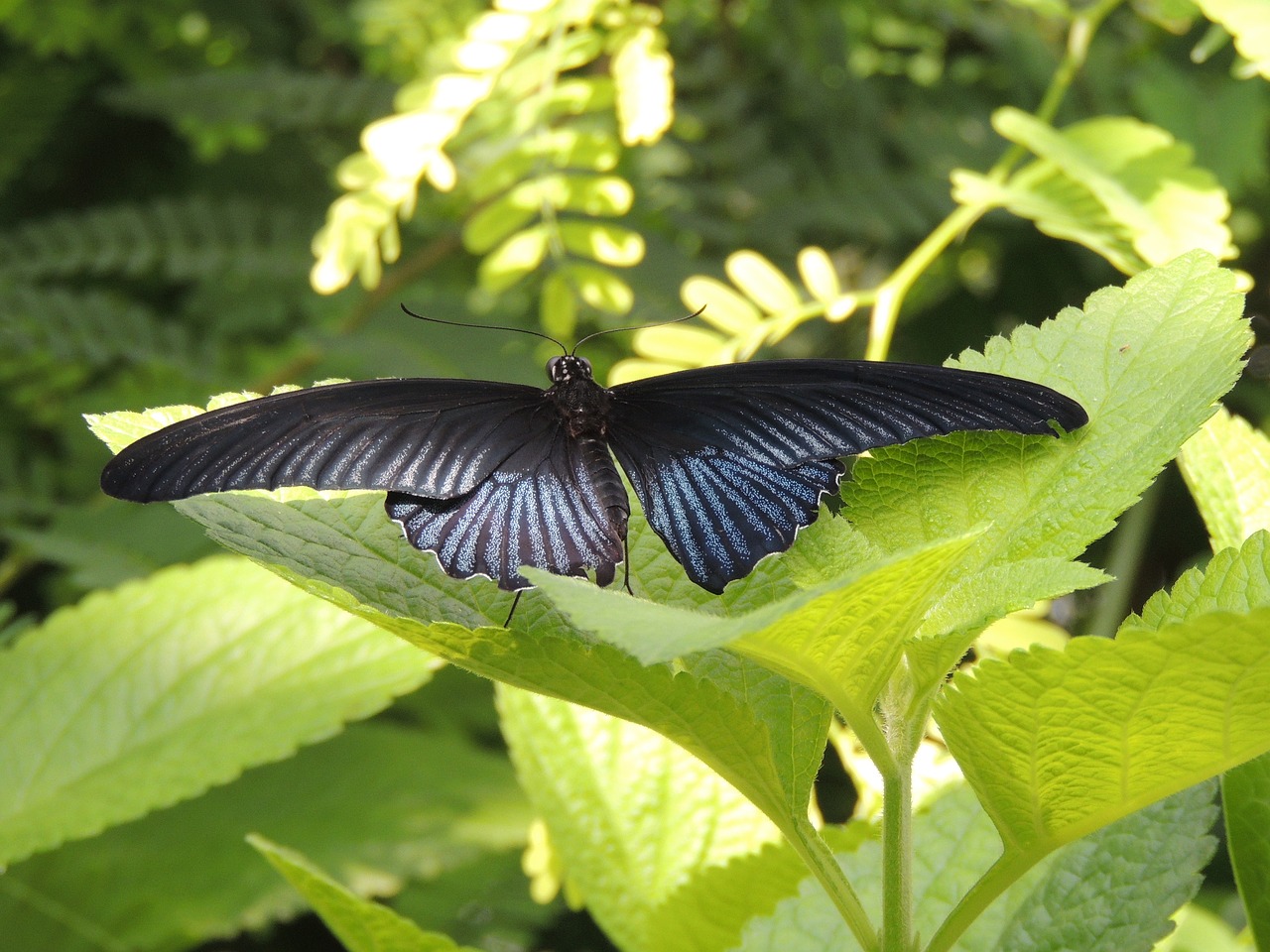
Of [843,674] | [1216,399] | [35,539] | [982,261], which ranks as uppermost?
[982,261]

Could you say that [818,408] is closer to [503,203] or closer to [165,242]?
[503,203]

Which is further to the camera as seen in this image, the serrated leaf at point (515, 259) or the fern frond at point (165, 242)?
the fern frond at point (165, 242)

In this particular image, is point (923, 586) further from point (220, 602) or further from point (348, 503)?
point (220, 602)

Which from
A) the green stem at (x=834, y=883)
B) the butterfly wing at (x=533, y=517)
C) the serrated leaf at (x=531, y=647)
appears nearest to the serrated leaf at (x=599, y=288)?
the butterfly wing at (x=533, y=517)

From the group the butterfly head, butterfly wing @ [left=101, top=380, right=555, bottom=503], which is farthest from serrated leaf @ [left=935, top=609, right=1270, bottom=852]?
the butterfly head

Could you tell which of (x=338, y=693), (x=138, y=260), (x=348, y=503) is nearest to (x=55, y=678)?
(x=338, y=693)

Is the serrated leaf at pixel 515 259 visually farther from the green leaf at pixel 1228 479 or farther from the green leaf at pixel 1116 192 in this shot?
the green leaf at pixel 1228 479

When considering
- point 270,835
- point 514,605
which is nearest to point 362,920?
point 514,605
